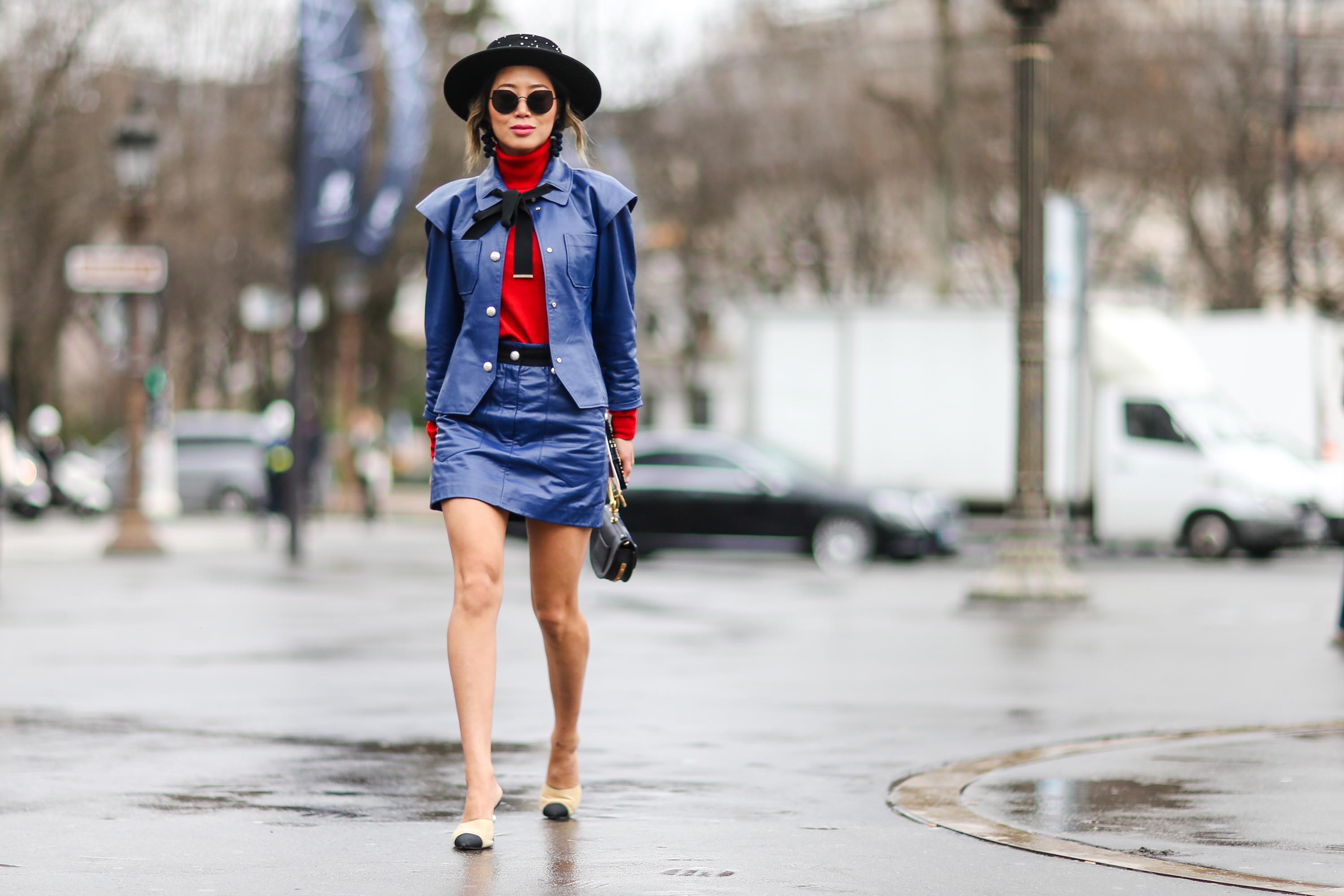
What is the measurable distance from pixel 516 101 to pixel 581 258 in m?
0.47

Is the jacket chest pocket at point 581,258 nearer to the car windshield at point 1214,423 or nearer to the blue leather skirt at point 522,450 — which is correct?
the blue leather skirt at point 522,450

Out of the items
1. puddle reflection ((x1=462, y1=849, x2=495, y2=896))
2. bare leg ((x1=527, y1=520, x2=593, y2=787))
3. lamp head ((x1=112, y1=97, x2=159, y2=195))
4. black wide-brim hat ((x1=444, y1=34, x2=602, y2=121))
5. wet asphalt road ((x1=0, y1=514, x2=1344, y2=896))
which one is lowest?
wet asphalt road ((x1=0, y1=514, x2=1344, y2=896))

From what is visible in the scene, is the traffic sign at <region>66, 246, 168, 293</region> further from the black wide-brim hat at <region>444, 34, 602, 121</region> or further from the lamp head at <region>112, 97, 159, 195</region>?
the black wide-brim hat at <region>444, 34, 602, 121</region>

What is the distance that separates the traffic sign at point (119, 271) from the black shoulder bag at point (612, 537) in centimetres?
1754

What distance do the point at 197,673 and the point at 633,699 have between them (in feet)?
7.80

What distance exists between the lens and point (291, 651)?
12.1m

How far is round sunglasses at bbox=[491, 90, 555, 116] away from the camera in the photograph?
6.06 m

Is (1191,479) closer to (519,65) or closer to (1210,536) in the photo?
(1210,536)

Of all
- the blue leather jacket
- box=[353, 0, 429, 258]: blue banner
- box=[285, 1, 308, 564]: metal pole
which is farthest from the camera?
box=[353, 0, 429, 258]: blue banner

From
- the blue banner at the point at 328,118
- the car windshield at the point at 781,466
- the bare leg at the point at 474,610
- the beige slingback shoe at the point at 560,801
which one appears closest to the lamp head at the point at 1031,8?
Answer: the blue banner at the point at 328,118

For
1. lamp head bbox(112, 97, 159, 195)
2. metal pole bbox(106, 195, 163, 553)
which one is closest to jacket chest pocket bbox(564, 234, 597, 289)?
metal pole bbox(106, 195, 163, 553)

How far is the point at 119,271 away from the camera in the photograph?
75.7 ft

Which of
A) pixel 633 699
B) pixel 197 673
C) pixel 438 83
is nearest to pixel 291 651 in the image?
pixel 197 673

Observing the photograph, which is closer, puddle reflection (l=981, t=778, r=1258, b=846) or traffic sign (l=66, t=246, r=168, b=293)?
puddle reflection (l=981, t=778, r=1258, b=846)
